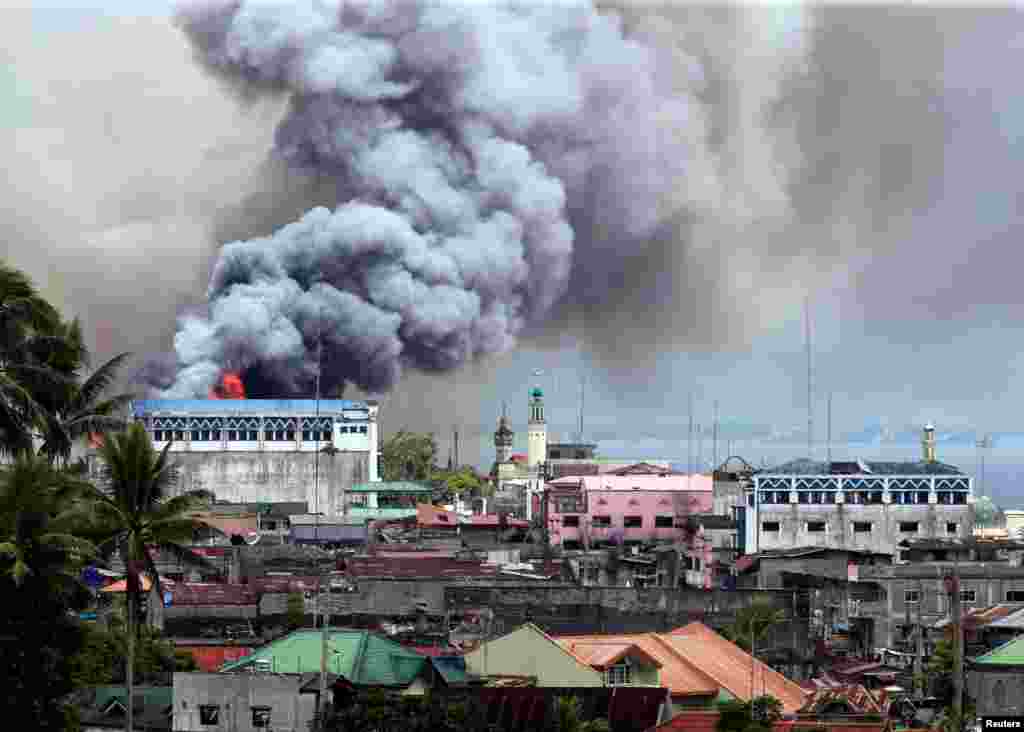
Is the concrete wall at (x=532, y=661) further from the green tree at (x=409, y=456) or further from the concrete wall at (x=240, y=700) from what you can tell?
the green tree at (x=409, y=456)

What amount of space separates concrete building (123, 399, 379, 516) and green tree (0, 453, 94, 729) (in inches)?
2558

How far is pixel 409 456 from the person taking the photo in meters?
123

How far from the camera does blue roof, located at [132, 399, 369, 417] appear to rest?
98188 mm

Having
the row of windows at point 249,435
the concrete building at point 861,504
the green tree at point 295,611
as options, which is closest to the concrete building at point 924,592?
the green tree at point 295,611

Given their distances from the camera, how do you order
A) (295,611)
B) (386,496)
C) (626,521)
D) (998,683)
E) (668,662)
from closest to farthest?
(668,662), (998,683), (295,611), (626,521), (386,496)

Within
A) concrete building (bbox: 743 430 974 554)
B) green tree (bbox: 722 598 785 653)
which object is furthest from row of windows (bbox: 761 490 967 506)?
green tree (bbox: 722 598 785 653)

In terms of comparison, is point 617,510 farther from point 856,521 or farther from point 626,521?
point 856,521

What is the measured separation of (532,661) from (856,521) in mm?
37816

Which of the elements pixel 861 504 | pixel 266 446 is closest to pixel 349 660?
pixel 861 504

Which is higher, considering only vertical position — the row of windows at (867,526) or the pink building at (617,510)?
the pink building at (617,510)

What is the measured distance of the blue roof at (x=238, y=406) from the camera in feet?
322

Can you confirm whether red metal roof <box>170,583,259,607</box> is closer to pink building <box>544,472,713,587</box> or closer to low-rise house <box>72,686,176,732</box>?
low-rise house <box>72,686,176,732</box>

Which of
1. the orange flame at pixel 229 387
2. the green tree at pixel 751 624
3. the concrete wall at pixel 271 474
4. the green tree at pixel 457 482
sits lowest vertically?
the green tree at pixel 751 624

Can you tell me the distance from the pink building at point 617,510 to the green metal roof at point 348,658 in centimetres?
4000
